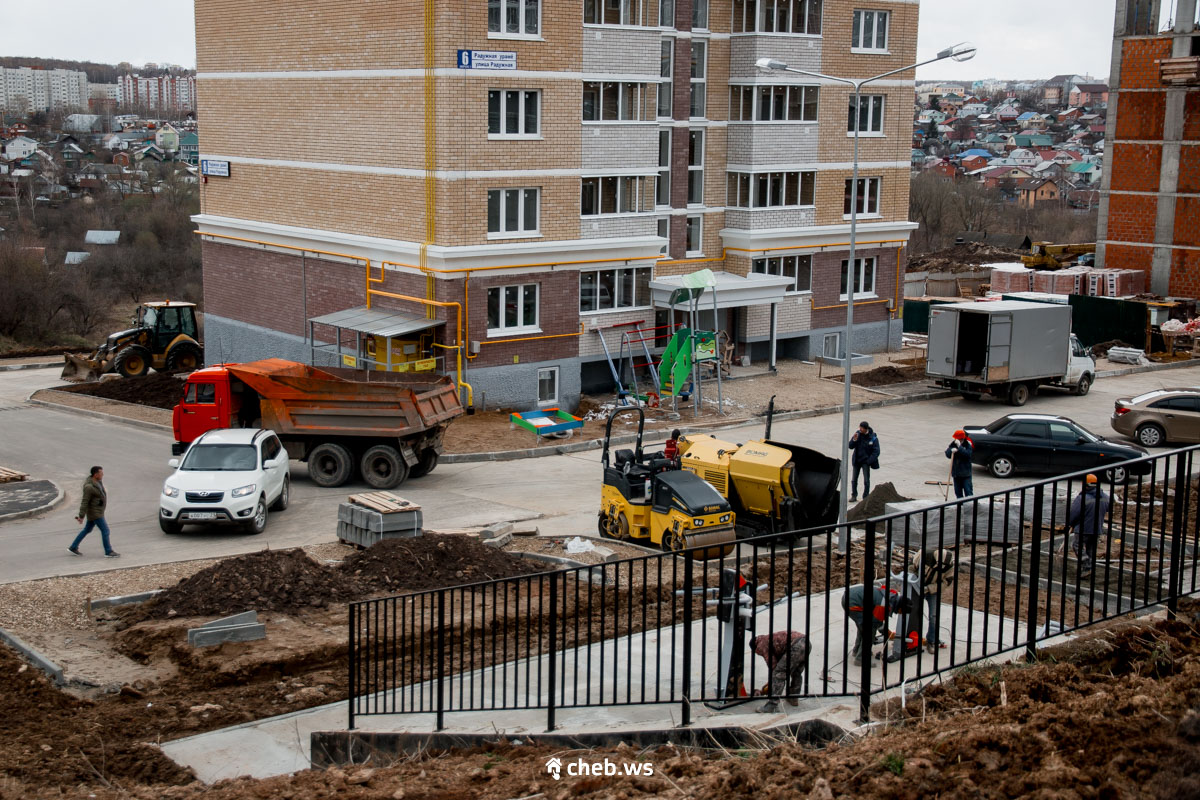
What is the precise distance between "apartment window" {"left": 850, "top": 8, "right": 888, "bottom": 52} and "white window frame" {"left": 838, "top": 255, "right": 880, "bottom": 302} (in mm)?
6438

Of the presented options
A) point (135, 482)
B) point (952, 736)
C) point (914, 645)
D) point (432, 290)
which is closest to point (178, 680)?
point (914, 645)

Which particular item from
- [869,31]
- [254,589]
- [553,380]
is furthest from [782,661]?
[869,31]

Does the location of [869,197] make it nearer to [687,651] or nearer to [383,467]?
[383,467]

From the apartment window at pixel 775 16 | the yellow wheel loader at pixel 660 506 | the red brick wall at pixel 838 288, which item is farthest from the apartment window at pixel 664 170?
A: the yellow wheel loader at pixel 660 506

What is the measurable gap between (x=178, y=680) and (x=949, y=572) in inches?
320

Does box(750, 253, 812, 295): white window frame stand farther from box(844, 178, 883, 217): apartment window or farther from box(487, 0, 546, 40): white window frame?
box(487, 0, 546, 40): white window frame

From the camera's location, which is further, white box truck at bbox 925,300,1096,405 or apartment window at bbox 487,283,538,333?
white box truck at bbox 925,300,1096,405

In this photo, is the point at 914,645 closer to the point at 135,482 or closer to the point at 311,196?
the point at 135,482

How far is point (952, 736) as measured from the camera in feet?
24.1

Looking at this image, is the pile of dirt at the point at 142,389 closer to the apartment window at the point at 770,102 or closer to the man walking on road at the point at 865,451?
the apartment window at the point at 770,102

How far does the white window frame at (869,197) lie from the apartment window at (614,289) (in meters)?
8.64

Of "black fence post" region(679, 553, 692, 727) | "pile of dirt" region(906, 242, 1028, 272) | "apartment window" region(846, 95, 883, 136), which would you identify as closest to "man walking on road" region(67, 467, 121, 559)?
"black fence post" region(679, 553, 692, 727)

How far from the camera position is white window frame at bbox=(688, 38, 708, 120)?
1438 inches

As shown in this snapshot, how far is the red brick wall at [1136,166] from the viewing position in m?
48.3
